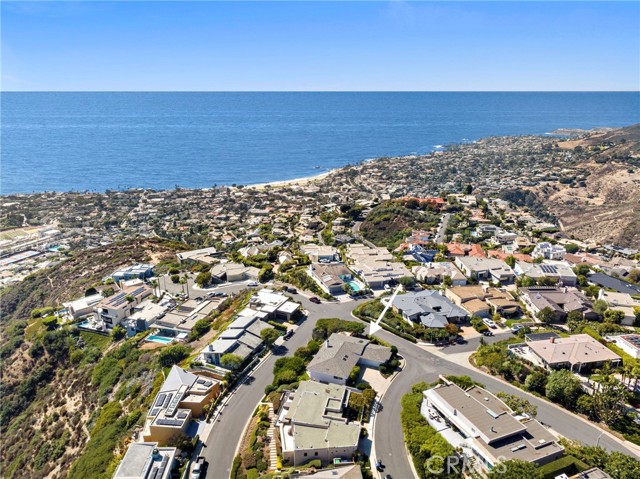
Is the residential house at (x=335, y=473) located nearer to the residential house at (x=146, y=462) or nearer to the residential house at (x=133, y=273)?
the residential house at (x=146, y=462)

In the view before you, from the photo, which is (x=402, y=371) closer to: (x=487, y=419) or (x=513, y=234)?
(x=487, y=419)

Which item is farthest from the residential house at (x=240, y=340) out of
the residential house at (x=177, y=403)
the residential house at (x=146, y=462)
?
the residential house at (x=146, y=462)

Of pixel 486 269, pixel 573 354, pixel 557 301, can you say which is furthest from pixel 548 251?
pixel 573 354

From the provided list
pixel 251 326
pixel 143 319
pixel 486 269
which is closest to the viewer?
pixel 251 326

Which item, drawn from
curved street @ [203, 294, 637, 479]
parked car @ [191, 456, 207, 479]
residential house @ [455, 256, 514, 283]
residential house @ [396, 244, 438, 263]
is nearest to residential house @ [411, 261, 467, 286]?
residential house @ [455, 256, 514, 283]

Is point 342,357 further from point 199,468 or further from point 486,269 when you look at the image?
point 486,269
